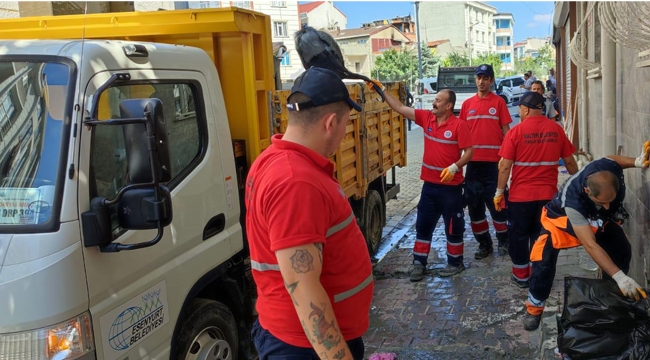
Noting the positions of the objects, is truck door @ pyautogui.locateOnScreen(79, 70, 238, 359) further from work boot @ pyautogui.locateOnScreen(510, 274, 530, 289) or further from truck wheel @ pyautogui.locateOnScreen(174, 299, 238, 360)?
work boot @ pyautogui.locateOnScreen(510, 274, 530, 289)

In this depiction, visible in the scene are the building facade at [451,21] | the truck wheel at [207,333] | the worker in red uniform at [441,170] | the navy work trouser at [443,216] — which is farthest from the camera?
the building facade at [451,21]

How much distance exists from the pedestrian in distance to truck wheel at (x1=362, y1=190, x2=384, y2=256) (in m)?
2.35

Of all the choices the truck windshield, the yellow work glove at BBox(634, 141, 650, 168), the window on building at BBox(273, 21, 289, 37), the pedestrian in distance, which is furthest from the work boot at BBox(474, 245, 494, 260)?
the window on building at BBox(273, 21, 289, 37)

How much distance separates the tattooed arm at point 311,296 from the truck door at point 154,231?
95 cm

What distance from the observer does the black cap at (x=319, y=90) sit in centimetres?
203

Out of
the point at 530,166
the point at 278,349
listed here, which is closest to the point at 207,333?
the point at 278,349

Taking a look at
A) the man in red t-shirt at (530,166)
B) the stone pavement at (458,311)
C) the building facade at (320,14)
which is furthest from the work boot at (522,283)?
the building facade at (320,14)

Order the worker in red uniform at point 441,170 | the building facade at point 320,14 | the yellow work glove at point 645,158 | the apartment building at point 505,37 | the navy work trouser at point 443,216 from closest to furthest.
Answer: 1. the yellow work glove at point 645,158
2. the worker in red uniform at point 441,170
3. the navy work trouser at point 443,216
4. the building facade at point 320,14
5. the apartment building at point 505,37

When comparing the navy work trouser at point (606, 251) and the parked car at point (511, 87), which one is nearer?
the navy work trouser at point (606, 251)

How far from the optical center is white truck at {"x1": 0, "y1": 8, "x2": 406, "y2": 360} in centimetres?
224

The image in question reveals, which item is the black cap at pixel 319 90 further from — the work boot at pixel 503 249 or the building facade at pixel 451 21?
the building facade at pixel 451 21

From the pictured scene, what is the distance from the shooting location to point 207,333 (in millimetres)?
3262

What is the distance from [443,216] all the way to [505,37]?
105014 mm

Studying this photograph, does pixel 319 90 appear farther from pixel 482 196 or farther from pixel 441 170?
pixel 482 196
